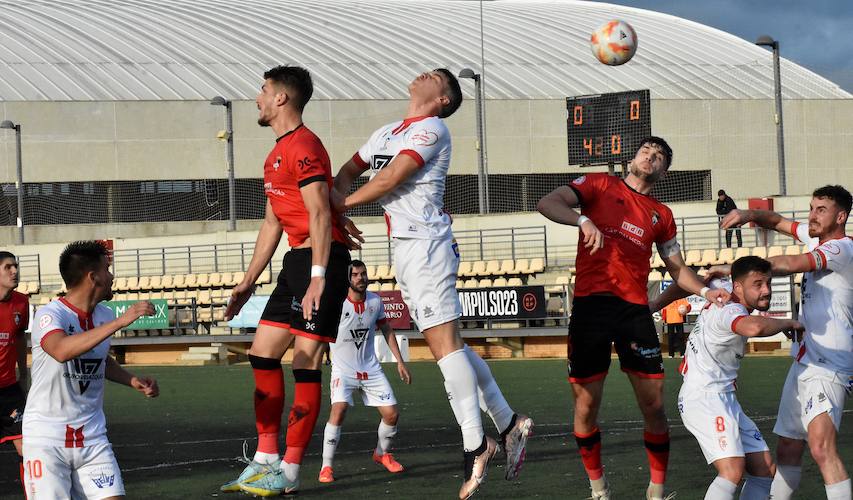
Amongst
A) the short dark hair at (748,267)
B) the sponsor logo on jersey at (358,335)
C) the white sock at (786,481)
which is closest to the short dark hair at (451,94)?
the short dark hair at (748,267)

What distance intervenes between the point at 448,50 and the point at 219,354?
2784 cm

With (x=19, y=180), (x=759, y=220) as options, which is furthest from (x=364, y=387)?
(x=19, y=180)

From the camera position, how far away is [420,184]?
7.19m

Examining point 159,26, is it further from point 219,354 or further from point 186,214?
point 219,354

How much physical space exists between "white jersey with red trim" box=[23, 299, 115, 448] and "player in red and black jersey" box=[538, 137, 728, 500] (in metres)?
3.04

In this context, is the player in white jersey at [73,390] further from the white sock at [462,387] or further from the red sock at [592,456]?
the red sock at [592,456]

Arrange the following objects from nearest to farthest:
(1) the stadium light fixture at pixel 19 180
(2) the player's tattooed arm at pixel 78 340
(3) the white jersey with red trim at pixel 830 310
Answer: (2) the player's tattooed arm at pixel 78 340 < (3) the white jersey with red trim at pixel 830 310 < (1) the stadium light fixture at pixel 19 180

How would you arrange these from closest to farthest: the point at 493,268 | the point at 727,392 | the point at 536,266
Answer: the point at 727,392
the point at 536,266
the point at 493,268

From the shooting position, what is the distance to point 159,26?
52.8m

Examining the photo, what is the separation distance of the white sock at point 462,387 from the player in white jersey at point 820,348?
5.82ft

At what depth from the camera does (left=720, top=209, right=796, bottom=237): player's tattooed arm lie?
25.0ft

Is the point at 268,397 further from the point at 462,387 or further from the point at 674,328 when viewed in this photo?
the point at 674,328

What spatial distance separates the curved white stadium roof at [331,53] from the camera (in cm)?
4684

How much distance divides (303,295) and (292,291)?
160 millimetres
